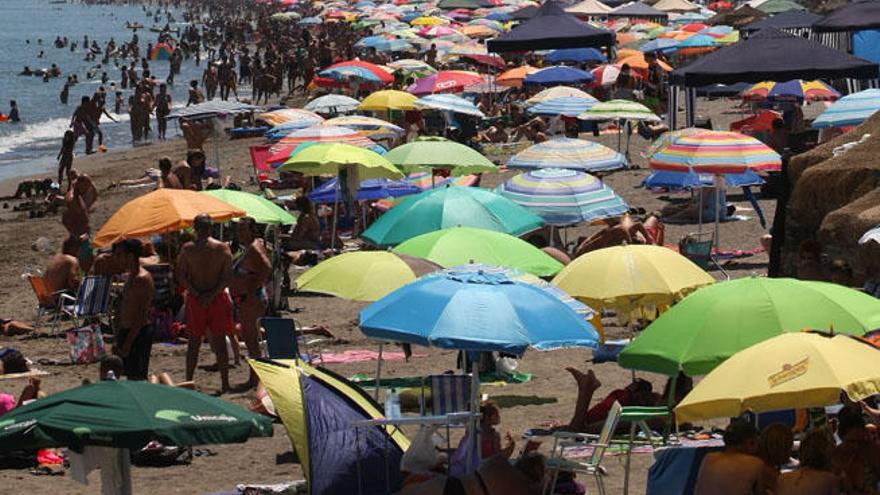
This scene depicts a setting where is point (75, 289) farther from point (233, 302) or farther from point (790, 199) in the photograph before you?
point (790, 199)

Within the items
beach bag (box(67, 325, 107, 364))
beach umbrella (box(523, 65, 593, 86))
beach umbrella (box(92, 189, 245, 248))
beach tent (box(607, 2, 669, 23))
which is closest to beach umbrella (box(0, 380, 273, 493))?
A: beach umbrella (box(92, 189, 245, 248))

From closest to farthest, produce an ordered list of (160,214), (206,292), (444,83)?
1. (206,292)
2. (160,214)
3. (444,83)

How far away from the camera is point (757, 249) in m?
16.8

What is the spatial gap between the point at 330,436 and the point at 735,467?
230cm

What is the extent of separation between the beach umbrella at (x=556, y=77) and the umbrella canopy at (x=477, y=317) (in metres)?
19.3

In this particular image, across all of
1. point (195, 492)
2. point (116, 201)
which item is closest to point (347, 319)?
point (195, 492)

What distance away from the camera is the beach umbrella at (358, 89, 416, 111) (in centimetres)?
2428

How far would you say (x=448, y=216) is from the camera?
12.4 meters

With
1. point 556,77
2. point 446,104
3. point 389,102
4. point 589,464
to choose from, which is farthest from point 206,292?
point 556,77

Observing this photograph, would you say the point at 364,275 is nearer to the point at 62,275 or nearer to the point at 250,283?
the point at 250,283

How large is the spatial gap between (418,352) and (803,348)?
6.29 meters

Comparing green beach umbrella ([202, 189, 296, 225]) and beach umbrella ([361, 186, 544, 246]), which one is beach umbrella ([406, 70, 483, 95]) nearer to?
green beach umbrella ([202, 189, 296, 225])

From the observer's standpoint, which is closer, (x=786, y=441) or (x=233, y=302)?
(x=786, y=441)

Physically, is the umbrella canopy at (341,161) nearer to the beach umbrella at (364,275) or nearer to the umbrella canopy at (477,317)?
the beach umbrella at (364,275)
